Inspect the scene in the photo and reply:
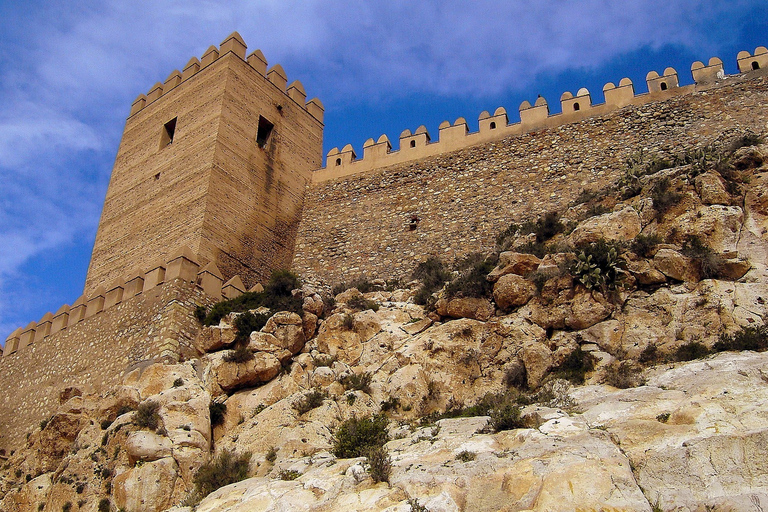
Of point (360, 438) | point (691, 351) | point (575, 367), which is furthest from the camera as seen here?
point (575, 367)

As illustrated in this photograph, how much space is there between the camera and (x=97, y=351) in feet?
52.5

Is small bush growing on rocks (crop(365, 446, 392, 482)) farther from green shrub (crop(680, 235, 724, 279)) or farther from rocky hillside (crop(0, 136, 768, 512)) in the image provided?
green shrub (crop(680, 235, 724, 279))

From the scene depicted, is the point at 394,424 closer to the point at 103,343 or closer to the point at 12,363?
the point at 103,343

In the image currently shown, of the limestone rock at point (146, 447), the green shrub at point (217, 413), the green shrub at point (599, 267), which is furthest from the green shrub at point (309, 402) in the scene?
the green shrub at point (599, 267)

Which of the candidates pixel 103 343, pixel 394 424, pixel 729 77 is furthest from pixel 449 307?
pixel 729 77

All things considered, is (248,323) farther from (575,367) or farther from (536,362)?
(575,367)

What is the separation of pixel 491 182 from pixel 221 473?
31.3 ft

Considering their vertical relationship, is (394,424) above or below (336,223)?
below

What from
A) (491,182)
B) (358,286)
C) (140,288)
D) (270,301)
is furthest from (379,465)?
(491,182)

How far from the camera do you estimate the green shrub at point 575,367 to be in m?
11.3

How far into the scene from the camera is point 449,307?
532 inches

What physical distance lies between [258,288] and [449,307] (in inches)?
191

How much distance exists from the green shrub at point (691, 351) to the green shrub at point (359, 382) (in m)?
4.68

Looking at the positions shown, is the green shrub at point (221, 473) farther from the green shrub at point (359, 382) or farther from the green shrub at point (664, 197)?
the green shrub at point (664, 197)
